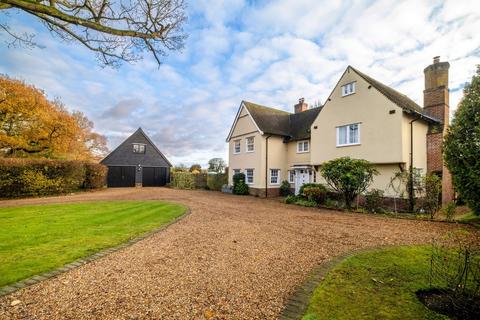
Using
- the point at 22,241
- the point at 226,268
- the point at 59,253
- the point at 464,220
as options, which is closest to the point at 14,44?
the point at 22,241

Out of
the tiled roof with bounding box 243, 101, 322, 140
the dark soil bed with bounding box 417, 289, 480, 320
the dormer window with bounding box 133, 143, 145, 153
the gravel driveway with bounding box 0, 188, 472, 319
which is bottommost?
the gravel driveway with bounding box 0, 188, 472, 319

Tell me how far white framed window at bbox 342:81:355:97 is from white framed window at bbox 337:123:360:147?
7.37 ft

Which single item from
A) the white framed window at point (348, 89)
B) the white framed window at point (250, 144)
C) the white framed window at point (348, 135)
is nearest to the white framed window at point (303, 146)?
the white framed window at point (348, 135)

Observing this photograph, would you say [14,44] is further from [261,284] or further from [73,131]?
[73,131]

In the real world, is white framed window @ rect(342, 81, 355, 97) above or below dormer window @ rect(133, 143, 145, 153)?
above

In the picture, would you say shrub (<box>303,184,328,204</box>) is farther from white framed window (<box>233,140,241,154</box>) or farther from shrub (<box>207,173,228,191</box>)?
shrub (<box>207,173,228,191</box>)

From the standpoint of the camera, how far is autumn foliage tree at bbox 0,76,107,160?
2027 centimetres

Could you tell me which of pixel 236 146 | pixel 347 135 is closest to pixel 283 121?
pixel 236 146

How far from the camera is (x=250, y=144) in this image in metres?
22.9

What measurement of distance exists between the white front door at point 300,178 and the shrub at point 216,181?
28.2ft

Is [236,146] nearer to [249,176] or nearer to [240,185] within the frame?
[249,176]

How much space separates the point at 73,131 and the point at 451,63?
3192 centimetres

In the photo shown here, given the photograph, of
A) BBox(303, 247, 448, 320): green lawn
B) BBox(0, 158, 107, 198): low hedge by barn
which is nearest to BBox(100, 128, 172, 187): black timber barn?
BBox(0, 158, 107, 198): low hedge by barn

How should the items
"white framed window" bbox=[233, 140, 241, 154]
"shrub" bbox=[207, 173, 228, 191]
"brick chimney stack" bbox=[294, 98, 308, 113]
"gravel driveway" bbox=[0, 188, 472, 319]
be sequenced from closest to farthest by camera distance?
"gravel driveway" bbox=[0, 188, 472, 319], "white framed window" bbox=[233, 140, 241, 154], "brick chimney stack" bbox=[294, 98, 308, 113], "shrub" bbox=[207, 173, 228, 191]
